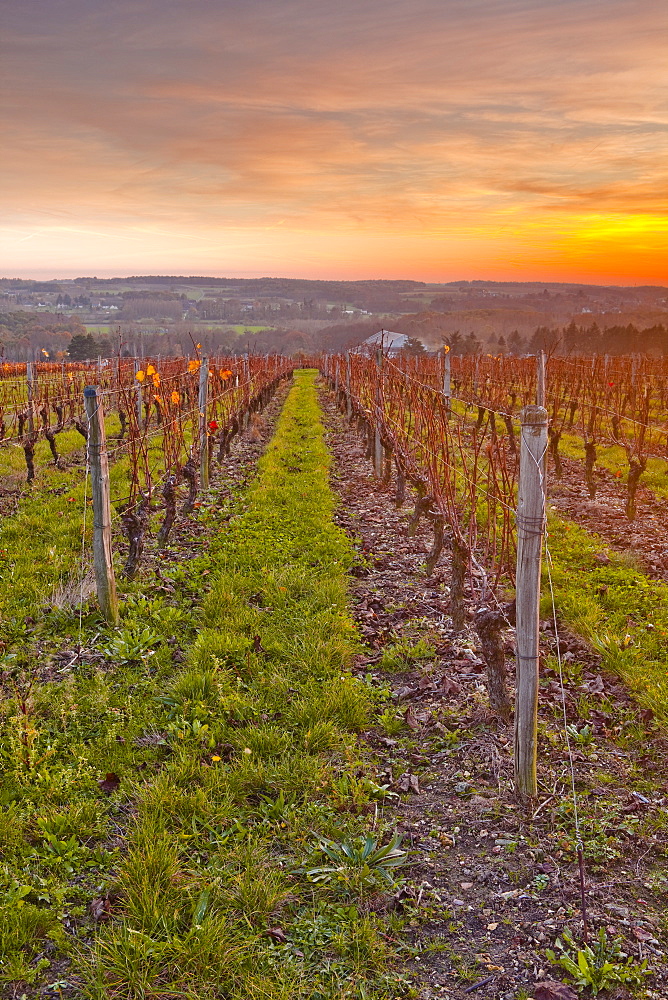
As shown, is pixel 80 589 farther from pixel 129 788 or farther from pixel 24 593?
pixel 129 788

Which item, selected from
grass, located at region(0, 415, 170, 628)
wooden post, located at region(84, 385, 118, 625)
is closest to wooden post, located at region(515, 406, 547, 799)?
wooden post, located at region(84, 385, 118, 625)

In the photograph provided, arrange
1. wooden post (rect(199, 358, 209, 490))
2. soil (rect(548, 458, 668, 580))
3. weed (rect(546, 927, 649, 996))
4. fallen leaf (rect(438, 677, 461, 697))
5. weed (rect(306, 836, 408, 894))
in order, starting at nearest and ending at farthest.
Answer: weed (rect(546, 927, 649, 996)), weed (rect(306, 836, 408, 894)), fallen leaf (rect(438, 677, 461, 697)), soil (rect(548, 458, 668, 580)), wooden post (rect(199, 358, 209, 490))

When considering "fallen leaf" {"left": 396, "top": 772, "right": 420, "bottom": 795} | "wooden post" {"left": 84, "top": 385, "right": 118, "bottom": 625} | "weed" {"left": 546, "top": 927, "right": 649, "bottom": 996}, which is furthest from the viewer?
"wooden post" {"left": 84, "top": 385, "right": 118, "bottom": 625}

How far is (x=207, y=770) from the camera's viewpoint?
3416mm

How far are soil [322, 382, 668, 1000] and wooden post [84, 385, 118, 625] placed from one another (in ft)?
6.83

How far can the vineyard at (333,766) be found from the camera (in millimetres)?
2420

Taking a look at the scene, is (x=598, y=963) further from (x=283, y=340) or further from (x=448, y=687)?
(x=283, y=340)

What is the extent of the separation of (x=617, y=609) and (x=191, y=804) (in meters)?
3.91

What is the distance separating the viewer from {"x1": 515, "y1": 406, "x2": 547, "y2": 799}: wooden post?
9.80 ft

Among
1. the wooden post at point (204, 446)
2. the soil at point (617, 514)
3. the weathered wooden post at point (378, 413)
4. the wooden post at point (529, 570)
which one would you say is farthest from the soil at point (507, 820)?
the weathered wooden post at point (378, 413)

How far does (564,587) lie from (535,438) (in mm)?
3290

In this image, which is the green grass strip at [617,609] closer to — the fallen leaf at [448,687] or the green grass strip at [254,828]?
the fallen leaf at [448,687]

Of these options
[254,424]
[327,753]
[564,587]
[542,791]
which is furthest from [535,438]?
[254,424]

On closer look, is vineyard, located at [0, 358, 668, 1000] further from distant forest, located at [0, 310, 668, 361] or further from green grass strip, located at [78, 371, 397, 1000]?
distant forest, located at [0, 310, 668, 361]
